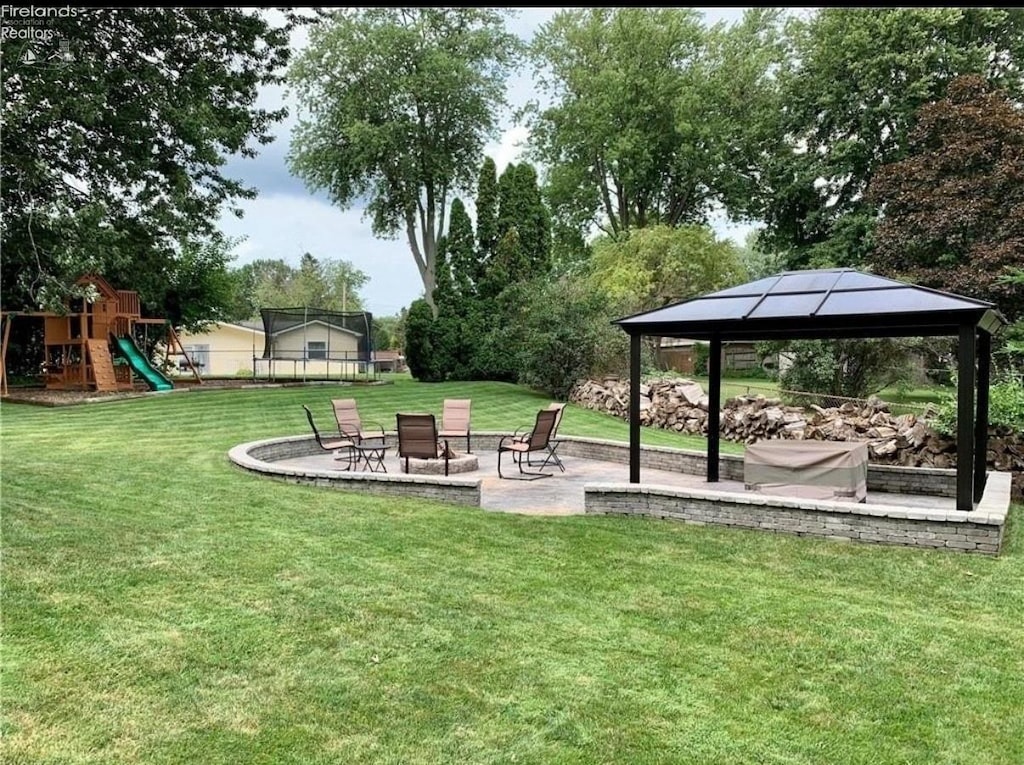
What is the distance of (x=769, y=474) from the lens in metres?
6.90

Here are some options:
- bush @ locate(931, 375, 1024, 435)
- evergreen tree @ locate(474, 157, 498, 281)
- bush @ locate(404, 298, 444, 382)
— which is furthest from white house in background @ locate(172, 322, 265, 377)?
bush @ locate(931, 375, 1024, 435)

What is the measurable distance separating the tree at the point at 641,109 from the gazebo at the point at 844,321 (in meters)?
20.1

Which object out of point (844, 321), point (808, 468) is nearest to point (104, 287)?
point (808, 468)

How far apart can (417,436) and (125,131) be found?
6445 millimetres

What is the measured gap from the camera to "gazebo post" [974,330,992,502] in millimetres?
6941

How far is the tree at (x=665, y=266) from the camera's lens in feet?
72.0

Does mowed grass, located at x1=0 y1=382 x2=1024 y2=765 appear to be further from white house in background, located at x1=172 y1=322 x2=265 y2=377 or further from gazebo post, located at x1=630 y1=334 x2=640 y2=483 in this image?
white house in background, located at x1=172 y1=322 x2=265 y2=377

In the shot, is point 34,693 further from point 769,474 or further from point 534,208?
point 534,208

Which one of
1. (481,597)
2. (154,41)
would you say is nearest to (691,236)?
(154,41)

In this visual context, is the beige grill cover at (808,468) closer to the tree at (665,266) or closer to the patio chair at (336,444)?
the patio chair at (336,444)

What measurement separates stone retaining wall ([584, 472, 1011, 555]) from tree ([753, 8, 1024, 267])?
16692 mm

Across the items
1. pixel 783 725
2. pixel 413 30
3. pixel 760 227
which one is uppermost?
pixel 413 30

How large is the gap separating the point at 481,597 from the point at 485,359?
19.9 meters

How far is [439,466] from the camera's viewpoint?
8.77 metres
